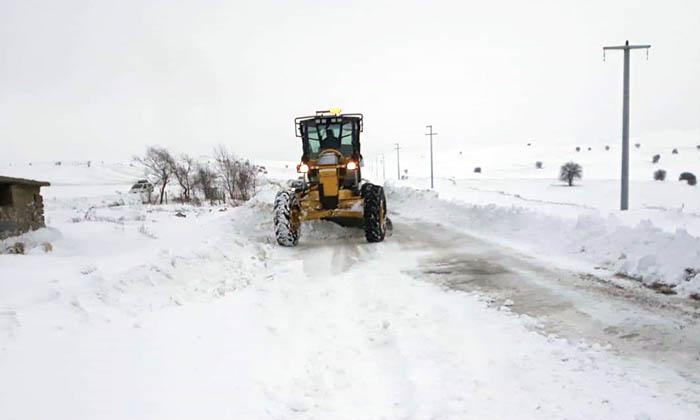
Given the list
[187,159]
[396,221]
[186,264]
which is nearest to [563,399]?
[186,264]

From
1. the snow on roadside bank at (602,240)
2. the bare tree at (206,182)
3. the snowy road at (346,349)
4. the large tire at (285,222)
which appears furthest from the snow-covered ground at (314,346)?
the bare tree at (206,182)

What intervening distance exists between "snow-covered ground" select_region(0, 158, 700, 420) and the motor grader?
9.67ft

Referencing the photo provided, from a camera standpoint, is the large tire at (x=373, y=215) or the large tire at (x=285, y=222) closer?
the large tire at (x=285, y=222)

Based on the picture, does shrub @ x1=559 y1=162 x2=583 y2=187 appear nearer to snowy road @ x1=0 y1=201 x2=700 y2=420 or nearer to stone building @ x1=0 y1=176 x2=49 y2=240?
snowy road @ x1=0 y1=201 x2=700 y2=420

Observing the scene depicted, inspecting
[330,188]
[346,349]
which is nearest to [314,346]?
[346,349]

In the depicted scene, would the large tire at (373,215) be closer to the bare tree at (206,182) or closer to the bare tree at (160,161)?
the bare tree at (206,182)

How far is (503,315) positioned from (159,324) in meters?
3.47

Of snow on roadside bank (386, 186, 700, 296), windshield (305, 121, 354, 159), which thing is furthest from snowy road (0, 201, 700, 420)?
windshield (305, 121, 354, 159)

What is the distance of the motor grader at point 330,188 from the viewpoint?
10.5 m

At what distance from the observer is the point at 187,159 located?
39469 millimetres

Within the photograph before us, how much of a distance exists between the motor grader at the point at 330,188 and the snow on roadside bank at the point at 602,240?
2.97m

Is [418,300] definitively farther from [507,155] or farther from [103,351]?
[507,155]

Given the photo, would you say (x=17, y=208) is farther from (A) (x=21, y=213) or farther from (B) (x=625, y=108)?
(B) (x=625, y=108)

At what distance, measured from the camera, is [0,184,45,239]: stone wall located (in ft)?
28.8
